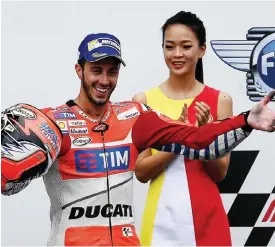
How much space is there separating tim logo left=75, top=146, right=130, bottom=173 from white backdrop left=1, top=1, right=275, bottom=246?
71 cm

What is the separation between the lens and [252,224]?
345 centimetres

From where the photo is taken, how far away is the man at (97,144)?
242 cm

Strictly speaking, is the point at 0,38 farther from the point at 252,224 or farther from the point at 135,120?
the point at 252,224

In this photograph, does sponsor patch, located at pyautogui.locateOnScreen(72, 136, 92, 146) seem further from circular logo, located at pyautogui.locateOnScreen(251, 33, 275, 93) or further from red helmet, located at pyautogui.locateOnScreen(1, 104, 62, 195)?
circular logo, located at pyautogui.locateOnScreen(251, 33, 275, 93)

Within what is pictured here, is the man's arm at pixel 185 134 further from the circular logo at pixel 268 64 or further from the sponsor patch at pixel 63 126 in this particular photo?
the circular logo at pixel 268 64

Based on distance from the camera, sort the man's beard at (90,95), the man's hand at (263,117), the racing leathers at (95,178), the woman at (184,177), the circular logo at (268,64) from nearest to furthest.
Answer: the man's hand at (263,117) → the racing leathers at (95,178) → the man's beard at (90,95) → the woman at (184,177) → the circular logo at (268,64)

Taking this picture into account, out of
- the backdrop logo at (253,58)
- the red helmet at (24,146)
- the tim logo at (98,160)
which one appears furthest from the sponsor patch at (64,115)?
the backdrop logo at (253,58)

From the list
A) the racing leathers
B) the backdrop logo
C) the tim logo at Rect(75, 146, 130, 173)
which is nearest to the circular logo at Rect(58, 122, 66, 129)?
the racing leathers

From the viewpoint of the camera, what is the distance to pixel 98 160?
2676 millimetres

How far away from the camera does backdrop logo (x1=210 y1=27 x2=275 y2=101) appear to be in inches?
133

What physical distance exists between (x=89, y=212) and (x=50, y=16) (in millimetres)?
1085

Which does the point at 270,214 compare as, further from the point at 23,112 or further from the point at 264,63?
the point at 23,112

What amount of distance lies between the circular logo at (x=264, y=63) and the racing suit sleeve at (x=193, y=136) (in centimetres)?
83

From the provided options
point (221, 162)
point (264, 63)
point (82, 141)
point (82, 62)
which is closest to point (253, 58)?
point (264, 63)
